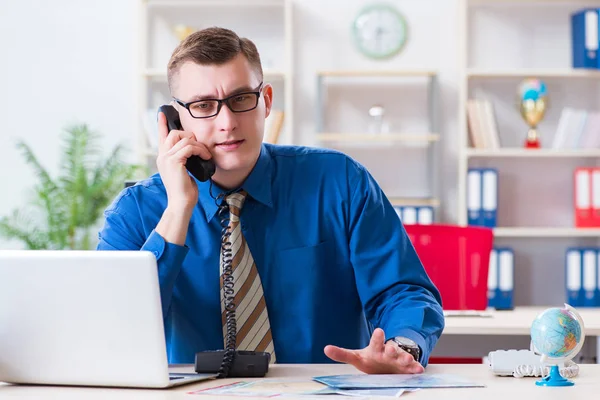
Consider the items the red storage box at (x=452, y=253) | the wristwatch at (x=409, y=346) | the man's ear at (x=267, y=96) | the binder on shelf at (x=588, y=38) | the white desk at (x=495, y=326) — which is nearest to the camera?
the wristwatch at (x=409, y=346)

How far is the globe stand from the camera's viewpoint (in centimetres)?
141

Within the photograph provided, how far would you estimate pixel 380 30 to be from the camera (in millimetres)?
5043

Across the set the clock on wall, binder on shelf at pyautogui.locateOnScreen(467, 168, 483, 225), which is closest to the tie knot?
binder on shelf at pyautogui.locateOnScreen(467, 168, 483, 225)

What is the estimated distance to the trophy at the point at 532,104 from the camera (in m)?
4.89

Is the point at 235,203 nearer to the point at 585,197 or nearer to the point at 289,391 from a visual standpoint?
the point at 289,391

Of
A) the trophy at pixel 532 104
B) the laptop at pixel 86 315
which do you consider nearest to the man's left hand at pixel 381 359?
the laptop at pixel 86 315

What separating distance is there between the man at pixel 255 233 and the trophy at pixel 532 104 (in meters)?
3.16

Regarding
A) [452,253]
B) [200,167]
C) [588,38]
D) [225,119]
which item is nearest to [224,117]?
[225,119]

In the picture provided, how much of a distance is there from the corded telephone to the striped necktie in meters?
0.01

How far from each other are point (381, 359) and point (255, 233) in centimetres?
49

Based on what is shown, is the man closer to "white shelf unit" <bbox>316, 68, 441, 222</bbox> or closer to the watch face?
the watch face

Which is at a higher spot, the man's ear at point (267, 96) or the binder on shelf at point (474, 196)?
the man's ear at point (267, 96)

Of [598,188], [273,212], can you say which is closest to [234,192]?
[273,212]

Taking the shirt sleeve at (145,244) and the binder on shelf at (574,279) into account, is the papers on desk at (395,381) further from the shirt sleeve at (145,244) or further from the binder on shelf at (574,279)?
the binder on shelf at (574,279)
